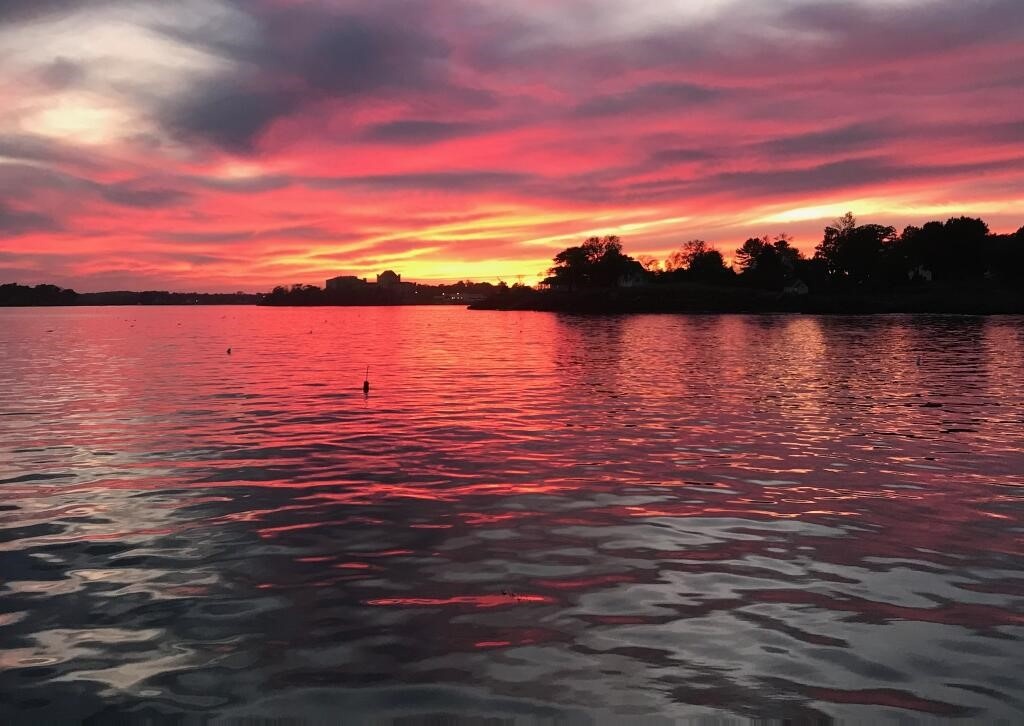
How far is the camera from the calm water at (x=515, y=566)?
343 inches

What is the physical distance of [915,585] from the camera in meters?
12.0

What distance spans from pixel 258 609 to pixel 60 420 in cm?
2433

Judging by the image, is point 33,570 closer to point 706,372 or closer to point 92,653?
point 92,653

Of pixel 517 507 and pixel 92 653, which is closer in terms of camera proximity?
pixel 92 653

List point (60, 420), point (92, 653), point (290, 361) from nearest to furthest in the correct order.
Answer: point (92, 653)
point (60, 420)
point (290, 361)

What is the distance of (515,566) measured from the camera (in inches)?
513

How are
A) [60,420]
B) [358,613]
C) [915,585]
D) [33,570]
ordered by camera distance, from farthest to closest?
1. [60,420]
2. [33,570]
3. [915,585]
4. [358,613]

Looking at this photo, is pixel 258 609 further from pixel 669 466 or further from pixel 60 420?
pixel 60 420

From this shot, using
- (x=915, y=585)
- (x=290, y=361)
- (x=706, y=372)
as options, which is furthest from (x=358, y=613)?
(x=290, y=361)

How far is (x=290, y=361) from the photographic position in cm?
A: 6475

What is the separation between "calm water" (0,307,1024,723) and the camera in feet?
28.6

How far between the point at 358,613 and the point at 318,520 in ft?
17.5

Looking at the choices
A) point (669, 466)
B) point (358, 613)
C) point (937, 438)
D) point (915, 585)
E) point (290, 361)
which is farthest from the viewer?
point (290, 361)

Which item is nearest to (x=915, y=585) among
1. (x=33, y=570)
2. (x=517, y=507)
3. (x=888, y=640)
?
(x=888, y=640)
